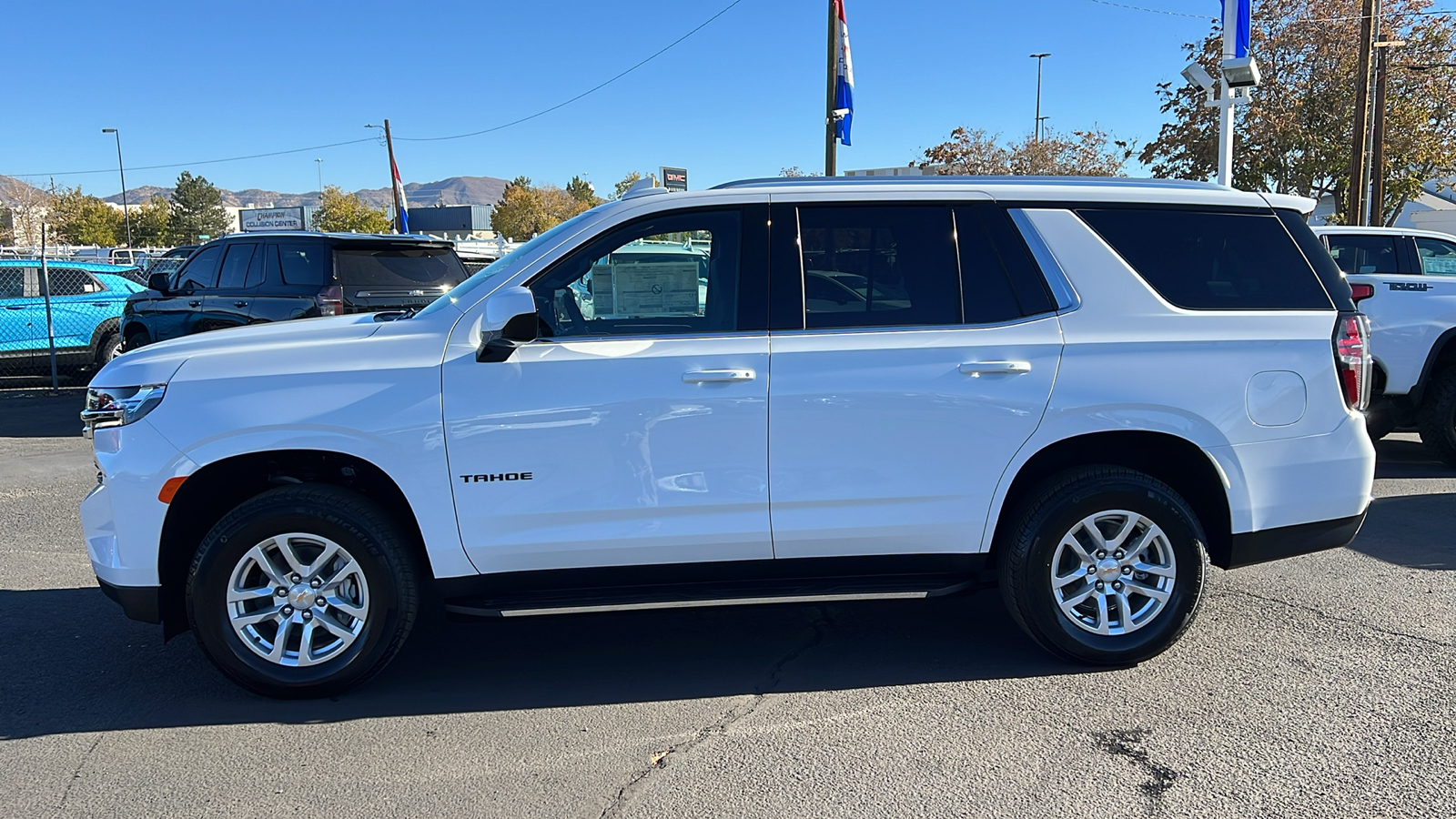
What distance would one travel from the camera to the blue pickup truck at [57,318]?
12.9 m

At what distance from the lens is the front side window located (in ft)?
13.0

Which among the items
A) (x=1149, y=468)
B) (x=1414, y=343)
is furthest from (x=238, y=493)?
(x=1414, y=343)

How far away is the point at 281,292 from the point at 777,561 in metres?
7.47

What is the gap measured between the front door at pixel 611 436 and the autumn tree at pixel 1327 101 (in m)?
26.0

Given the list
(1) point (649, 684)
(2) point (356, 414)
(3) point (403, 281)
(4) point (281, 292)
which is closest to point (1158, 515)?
(1) point (649, 684)

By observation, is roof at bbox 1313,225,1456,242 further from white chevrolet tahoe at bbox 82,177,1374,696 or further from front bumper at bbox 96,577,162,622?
front bumper at bbox 96,577,162,622

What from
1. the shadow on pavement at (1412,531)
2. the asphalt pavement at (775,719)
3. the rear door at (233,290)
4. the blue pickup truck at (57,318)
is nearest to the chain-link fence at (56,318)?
the blue pickup truck at (57,318)

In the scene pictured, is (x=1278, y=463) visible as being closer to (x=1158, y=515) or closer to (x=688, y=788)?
(x=1158, y=515)

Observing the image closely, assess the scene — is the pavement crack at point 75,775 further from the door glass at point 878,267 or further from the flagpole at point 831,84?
the flagpole at point 831,84

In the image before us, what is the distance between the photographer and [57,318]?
1301 centimetres

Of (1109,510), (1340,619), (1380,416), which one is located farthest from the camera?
→ (1380,416)

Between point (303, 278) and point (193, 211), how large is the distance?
95.5m

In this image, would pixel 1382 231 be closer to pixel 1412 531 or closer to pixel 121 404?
pixel 1412 531

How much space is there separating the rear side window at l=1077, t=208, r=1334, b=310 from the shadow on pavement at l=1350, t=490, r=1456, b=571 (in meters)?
2.34
